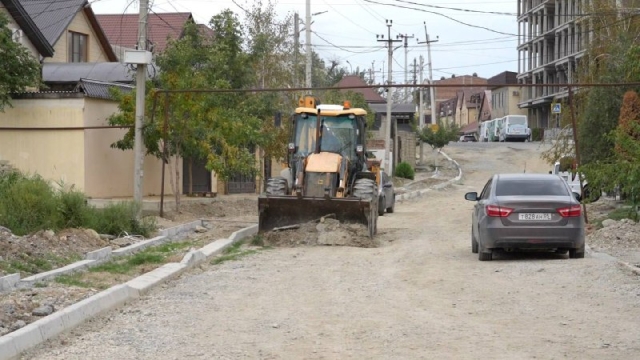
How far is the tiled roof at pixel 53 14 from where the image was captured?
4256cm

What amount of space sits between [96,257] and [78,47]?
29.9 m

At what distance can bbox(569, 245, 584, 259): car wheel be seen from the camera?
17.5m

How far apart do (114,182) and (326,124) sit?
10.5 m

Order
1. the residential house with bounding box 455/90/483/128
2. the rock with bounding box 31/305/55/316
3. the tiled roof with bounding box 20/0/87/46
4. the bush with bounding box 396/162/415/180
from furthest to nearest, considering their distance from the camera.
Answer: the residential house with bounding box 455/90/483/128 → the bush with bounding box 396/162/415/180 → the tiled roof with bounding box 20/0/87/46 → the rock with bounding box 31/305/55/316

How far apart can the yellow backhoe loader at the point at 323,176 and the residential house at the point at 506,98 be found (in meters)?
81.2

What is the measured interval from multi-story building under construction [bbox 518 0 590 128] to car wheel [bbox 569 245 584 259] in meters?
59.2

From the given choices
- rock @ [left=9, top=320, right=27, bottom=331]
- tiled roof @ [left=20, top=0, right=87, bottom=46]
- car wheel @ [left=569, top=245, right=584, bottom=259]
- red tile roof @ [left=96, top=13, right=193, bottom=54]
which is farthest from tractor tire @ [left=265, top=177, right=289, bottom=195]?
red tile roof @ [left=96, top=13, right=193, bottom=54]

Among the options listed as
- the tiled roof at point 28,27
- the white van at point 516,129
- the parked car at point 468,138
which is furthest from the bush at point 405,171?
the parked car at point 468,138

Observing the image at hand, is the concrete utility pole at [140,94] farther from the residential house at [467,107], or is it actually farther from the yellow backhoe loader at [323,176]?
the residential house at [467,107]

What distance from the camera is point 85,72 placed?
39.2 meters

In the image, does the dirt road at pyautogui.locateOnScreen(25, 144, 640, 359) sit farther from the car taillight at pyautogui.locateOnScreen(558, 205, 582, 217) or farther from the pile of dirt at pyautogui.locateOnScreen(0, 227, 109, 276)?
the pile of dirt at pyautogui.locateOnScreen(0, 227, 109, 276)

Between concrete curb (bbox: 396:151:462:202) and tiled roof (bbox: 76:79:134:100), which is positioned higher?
tiled roof (bbox: 76:79:134:100)

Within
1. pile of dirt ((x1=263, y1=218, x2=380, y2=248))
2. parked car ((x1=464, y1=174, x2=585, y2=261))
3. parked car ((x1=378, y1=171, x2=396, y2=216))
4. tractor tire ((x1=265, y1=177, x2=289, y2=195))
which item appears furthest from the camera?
parked car ((x1=378, y1=171, x2=396, y2=216))

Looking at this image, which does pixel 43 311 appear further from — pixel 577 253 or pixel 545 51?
pixel 545 51
